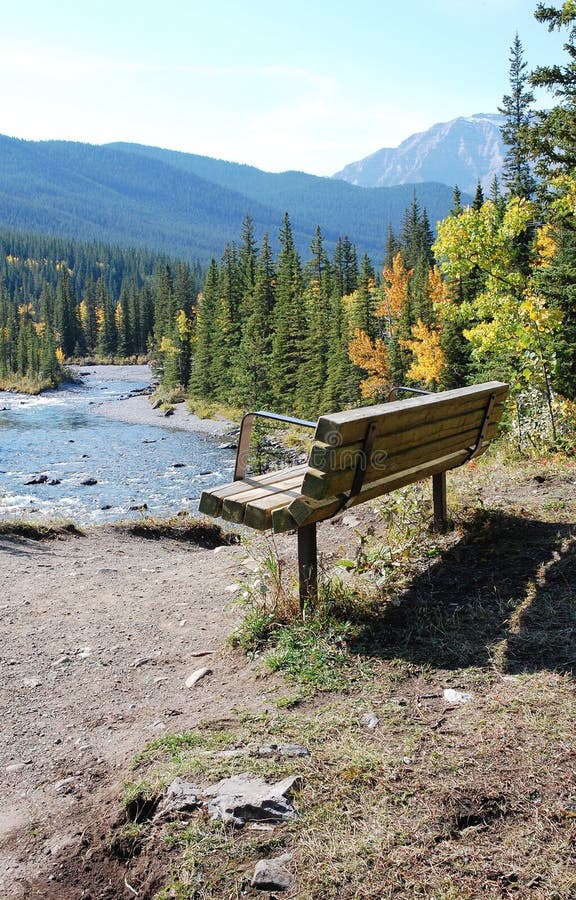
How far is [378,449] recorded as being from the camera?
4.72 metres

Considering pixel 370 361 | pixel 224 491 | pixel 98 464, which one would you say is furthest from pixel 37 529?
pixel 370 361

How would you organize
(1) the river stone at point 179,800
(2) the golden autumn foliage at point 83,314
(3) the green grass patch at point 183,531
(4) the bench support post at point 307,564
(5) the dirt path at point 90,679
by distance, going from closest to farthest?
(1) the river stone at point 179,800, (5) the dirt path at point 90,679, (4) the bench support post at point 307,564, (3) the green grass patch at point 183,531, (2) the golden autumn foliage at point 83,314

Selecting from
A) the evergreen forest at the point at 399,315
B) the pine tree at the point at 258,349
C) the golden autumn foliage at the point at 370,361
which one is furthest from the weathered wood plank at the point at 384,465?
the golden autumn foliage at the point at 370,361

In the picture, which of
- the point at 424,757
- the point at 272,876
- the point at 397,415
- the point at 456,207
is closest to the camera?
the point at 272,876

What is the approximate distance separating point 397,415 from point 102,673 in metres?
2.87

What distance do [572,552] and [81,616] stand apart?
14.2 feet

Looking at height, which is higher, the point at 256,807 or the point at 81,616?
the point at 256,807

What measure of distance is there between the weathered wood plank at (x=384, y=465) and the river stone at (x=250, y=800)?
1756 mm

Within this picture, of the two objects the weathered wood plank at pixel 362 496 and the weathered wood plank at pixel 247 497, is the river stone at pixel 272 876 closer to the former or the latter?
the weathered wood plank at pixel 362 496

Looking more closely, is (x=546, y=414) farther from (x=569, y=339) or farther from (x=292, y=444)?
(x=292, y=444)

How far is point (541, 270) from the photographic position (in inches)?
588

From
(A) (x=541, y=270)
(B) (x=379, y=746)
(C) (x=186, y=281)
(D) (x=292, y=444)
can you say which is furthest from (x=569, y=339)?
(C) (x=186, y=281)

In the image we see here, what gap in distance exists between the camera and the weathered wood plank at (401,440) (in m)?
4.24

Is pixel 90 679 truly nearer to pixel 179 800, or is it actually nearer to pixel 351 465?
pixel 179 800
